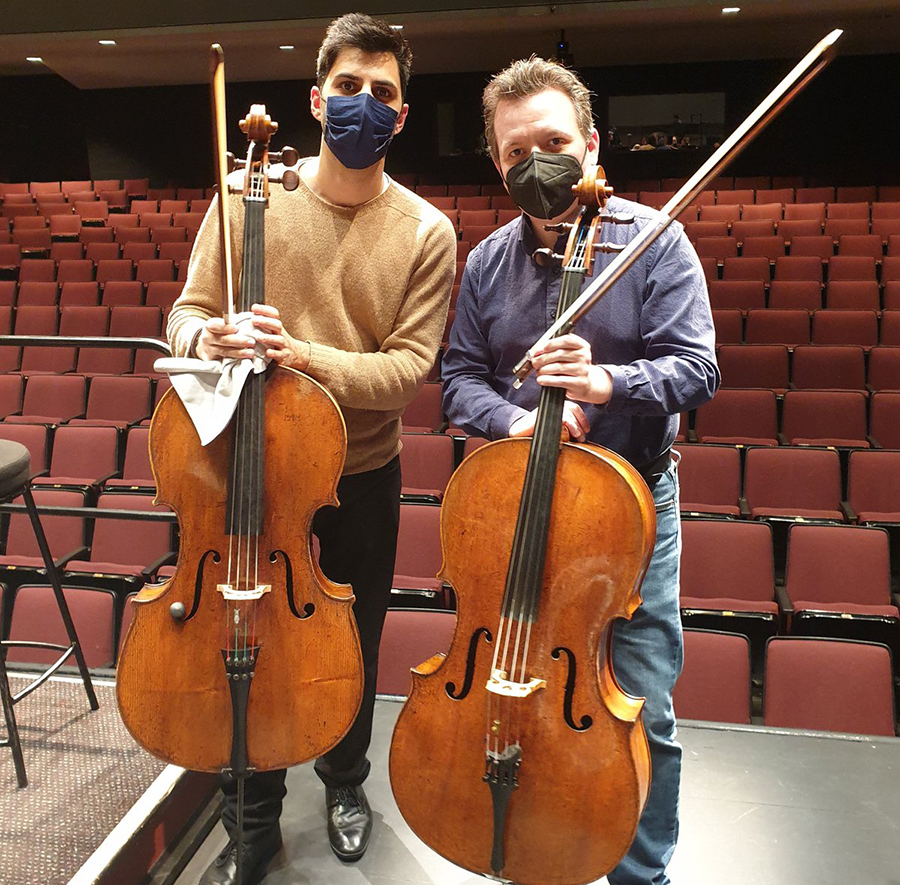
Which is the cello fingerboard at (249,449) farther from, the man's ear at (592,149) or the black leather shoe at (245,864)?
the black leather shoe at (245,864)

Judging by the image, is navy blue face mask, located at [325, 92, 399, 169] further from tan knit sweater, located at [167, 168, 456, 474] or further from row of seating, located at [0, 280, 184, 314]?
row of seating, located at [0, 280, 184, 314]

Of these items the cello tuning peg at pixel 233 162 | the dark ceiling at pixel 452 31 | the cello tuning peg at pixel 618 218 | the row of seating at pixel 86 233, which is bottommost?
the cello tuning peg at pixel 618 218

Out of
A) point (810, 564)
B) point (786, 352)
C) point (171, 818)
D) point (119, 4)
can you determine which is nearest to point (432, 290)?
point (171, 818)

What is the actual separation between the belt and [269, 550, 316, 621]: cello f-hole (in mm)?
457

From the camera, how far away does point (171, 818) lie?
133 cm

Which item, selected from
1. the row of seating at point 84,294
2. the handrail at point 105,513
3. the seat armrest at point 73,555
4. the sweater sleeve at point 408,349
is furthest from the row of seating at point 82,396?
the sweater sleeve at point 408,349

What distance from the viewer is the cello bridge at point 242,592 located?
103cm

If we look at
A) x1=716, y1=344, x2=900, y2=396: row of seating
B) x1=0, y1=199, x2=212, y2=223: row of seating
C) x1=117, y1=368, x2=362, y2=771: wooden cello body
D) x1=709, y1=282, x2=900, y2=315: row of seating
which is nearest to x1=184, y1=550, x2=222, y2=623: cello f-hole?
x1=117, y1=368, x2=362, y2=771: wooden cello body

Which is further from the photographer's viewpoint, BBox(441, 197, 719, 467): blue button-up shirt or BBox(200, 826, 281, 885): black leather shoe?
BBox(200, 826, 281, 885): black leather shoe

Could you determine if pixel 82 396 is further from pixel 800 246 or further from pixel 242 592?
pixel 800 246

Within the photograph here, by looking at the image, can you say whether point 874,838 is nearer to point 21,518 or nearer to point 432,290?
point 432,290

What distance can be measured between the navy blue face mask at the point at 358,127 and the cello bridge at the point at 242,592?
567 millimetres

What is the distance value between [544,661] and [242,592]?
375 mm

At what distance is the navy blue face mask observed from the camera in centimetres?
110
